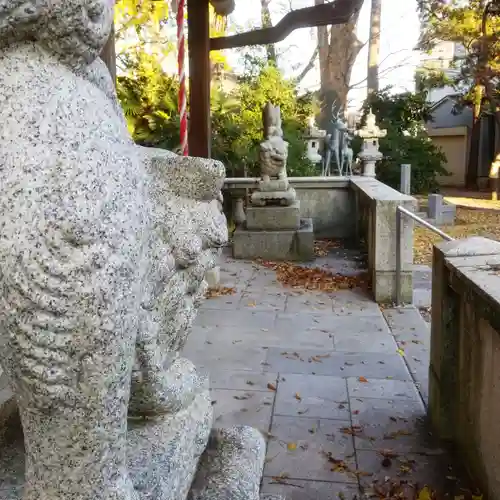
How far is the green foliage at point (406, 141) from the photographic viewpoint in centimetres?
1812

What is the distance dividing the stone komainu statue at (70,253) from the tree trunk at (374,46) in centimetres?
2207

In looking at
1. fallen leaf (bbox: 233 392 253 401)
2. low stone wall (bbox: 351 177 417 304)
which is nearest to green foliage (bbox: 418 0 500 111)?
low stone wall (bbox: 351 177 417 304)

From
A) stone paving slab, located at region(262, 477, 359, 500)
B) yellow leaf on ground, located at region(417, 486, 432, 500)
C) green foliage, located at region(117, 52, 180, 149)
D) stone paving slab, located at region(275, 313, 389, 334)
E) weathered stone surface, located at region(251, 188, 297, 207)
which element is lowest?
stone paving slab, located at region(262, 477, 359, 500)

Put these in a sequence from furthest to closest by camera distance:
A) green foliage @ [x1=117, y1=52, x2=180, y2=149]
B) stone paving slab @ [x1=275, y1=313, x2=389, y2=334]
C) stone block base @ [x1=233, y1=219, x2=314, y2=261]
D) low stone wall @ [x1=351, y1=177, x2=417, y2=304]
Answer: green foliage @ [x1=117, y1=52, x2=180, y2=149] → stone block base @ [x1=233, y1=219, x2=314, y2=261] → low stone wall @ [x1=351, y1=177, x2=417, y2=304] → stone paving slab @ [x1=275, y1=313, x2=389, y2=334]

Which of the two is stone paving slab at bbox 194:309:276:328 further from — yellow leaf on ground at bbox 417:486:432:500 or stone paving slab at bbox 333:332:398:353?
yellow leaf on ground at bbox 417:486:432:500

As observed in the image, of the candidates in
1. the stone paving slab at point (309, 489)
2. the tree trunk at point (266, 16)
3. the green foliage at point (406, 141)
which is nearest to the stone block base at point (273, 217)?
the stone paving slab at point (309, 489)

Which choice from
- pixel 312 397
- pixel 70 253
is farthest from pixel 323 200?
pixel 70 253

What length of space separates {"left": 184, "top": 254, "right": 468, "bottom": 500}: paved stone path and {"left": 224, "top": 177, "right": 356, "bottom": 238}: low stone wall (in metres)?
3.71

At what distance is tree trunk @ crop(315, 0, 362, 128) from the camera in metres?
20.2

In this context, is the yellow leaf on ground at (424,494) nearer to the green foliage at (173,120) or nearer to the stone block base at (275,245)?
the stone block base at (275,245)

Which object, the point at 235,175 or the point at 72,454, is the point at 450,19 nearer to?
the point at 235,175

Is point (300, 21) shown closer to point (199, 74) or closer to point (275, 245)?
point (199, 74)

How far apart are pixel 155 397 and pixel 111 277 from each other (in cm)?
49

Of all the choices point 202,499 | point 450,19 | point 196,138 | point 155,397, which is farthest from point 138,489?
point 450,19
